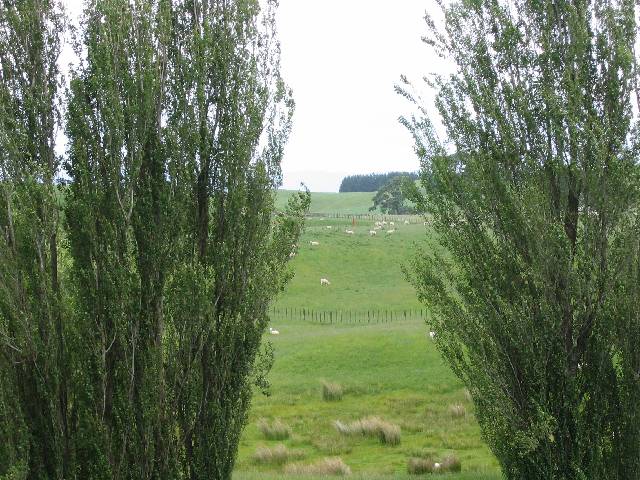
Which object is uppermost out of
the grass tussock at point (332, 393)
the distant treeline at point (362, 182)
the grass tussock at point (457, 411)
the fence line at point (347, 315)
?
the distant treeline at point (362, 182)

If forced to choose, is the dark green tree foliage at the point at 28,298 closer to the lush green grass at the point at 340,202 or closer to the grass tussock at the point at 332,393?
the grass tussock at the point at 332,393

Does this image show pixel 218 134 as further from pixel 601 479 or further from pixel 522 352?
pixel 601 479

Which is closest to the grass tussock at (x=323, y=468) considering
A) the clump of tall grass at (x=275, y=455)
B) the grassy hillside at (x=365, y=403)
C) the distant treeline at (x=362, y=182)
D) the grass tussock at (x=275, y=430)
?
the grassy hillside at (x=365, y=403)

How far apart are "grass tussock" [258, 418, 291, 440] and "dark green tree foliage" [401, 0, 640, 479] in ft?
40.3

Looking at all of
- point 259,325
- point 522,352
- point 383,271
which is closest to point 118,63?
point 259,325

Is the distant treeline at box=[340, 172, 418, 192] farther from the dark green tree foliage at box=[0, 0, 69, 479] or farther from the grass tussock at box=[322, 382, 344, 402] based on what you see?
the dark green tree foliage at box=[0, 0, 69, 479]

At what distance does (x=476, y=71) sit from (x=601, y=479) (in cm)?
723

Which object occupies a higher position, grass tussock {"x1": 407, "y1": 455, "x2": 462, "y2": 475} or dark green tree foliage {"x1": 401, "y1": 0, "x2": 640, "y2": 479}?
dark green tree foliage {"x1": 401, "y1": 0, "x2": 640, "y2": 479}

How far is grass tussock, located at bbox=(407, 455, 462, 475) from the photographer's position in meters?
18.2

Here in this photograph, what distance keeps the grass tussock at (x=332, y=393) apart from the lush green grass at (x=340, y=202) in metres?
112

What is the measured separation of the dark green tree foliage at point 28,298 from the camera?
32.5 ft

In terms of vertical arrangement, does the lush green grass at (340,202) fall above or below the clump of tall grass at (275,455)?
above

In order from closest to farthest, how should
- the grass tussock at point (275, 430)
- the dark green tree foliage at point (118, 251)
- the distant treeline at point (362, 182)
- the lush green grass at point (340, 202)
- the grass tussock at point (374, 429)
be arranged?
the dark green tree foliage at point (118, 251), the grass tussock at point (374, 429), the grass tussock at point (275, 430), the lush green grass at point (340, 202), the distant treeline at point (362, 182)

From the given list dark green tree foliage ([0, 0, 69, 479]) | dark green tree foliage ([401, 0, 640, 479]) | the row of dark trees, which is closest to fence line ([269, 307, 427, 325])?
dark green tree foliage ([401, 0, 640, 479])
